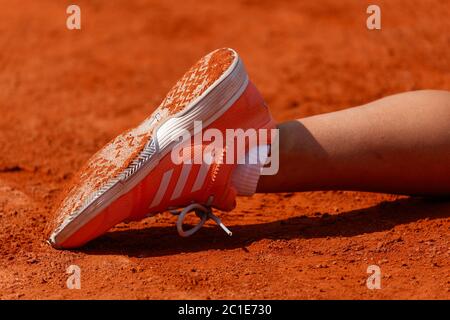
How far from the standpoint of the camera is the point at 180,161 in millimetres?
2299

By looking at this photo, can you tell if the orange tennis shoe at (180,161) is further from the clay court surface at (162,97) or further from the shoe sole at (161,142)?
the clay court surface at (162,97)

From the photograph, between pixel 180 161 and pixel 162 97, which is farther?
pixel 162 97

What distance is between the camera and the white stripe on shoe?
229cm

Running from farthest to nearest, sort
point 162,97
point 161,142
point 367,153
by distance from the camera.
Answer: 1. point 162,97
2. point 367,153
3. point 161,142

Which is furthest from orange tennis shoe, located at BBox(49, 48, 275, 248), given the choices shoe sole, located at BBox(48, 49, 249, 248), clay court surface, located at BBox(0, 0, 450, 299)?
clay court surface, located at BBox(0, 0, 450, 299)

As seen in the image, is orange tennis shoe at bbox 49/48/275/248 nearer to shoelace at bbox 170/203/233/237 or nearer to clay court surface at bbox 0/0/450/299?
shoelace at bbox 170/203/233/237

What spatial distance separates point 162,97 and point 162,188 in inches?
73.6

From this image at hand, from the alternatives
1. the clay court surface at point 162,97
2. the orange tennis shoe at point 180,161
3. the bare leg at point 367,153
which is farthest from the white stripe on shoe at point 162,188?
the bare leg at point 367,153

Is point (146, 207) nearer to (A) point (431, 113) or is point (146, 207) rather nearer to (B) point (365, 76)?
(A) point (431, 113)

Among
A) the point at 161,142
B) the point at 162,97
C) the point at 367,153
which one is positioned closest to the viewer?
the point at 161,142

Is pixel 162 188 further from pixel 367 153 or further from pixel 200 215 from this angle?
pixel 367 153

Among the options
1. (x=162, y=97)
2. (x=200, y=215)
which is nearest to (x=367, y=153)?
(x=200, y=215)

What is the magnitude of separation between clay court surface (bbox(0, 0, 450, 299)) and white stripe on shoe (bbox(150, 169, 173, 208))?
135 mm
